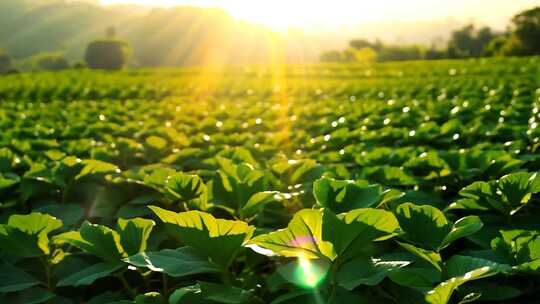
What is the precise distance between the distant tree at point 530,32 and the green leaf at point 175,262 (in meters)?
49.5

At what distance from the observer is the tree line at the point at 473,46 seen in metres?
46.2

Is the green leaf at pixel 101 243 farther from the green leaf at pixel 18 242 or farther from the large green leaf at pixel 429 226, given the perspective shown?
the large green leaf at pixel 429 226

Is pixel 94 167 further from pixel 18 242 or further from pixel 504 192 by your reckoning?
pixel 504 192

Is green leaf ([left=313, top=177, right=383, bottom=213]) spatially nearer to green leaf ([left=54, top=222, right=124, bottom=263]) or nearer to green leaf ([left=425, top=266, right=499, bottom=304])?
green leaf ([left=425, top=266, right=499, bottom=304])

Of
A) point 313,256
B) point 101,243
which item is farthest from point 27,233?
point 313,256

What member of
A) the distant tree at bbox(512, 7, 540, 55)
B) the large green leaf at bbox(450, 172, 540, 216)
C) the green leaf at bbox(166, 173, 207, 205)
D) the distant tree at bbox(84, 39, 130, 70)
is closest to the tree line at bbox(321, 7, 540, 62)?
the distant tree at bbox(512, 7, 540, 55)

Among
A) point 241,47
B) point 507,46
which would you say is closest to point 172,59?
point 241,47

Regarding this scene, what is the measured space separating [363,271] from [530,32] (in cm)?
5011

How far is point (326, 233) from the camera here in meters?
1.48

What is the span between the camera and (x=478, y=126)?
4.72 meters

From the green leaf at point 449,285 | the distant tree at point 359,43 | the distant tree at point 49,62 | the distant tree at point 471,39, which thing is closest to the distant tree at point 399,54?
the distant tree at point 471,39

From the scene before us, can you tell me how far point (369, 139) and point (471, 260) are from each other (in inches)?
123

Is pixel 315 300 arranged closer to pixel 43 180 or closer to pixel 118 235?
pixel 118 235

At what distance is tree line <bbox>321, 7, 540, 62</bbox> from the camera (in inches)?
1820
